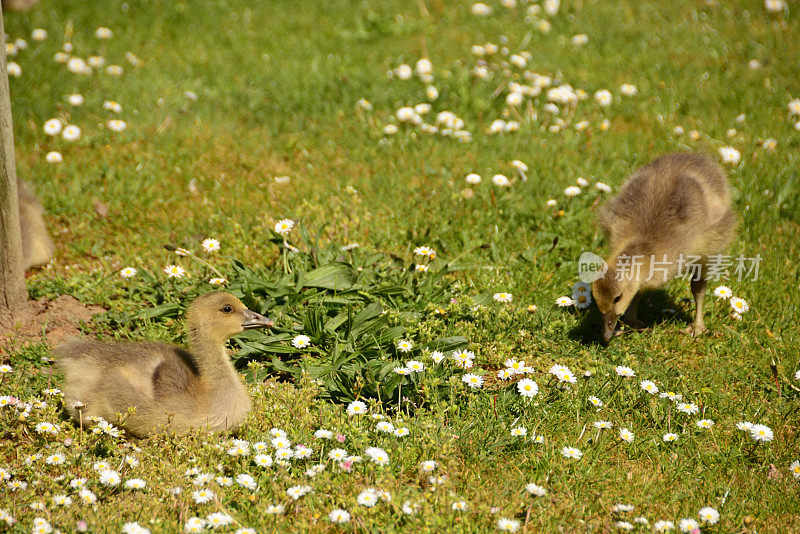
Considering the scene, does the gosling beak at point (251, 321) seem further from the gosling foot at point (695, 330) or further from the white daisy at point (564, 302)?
the gosling foot at point (695, 330)

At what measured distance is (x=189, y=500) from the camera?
13.1 feet

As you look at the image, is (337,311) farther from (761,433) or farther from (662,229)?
(761,433)

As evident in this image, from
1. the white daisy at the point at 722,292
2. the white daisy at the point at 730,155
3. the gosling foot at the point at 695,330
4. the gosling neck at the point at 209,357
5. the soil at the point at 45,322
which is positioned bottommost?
the soil at the point at 45,322

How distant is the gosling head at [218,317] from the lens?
15.2 ft

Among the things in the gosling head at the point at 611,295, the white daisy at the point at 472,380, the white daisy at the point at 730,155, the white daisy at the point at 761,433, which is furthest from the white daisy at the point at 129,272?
the white daisy at the point at 730,155

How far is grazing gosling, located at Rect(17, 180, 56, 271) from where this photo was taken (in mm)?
6137

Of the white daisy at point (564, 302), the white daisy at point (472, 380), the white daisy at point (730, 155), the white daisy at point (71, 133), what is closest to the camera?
the white daisy at point (472, 380)

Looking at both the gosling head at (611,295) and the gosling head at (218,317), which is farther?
the gosling head at (611,295)

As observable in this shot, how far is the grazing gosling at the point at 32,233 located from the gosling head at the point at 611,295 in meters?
4.21

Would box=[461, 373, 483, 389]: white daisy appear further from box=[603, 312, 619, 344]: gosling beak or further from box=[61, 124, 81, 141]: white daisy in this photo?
box=[61, 124, 81, 141]: white daisy

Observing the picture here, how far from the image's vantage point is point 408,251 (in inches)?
255

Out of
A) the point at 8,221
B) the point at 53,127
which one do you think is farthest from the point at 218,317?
the point at 53,127

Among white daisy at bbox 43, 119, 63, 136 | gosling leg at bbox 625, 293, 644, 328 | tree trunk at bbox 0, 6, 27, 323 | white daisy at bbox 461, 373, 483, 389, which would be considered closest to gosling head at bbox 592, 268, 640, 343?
gosling leg at bbox 625, 293, 644, 328

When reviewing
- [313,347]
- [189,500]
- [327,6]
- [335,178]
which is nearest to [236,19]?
[327,6]
